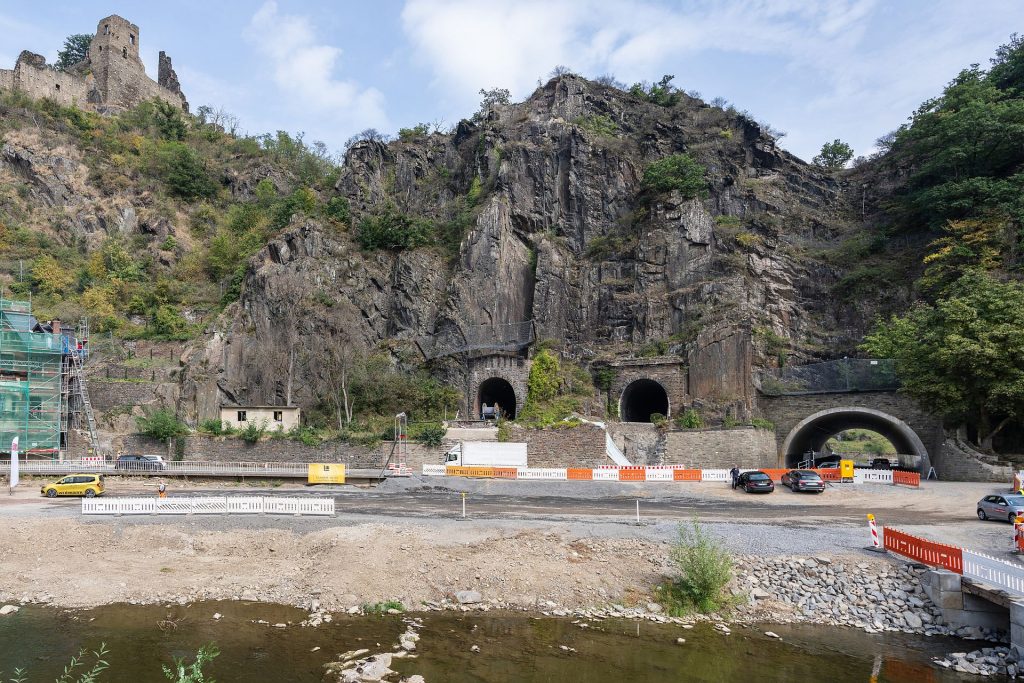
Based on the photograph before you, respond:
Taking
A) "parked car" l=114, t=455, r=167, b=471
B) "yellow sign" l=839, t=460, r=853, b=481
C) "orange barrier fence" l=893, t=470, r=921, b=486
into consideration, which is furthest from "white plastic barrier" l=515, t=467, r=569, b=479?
"parked car" l=114, t=455, r=167, b=471

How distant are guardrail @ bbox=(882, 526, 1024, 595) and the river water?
1.70 m

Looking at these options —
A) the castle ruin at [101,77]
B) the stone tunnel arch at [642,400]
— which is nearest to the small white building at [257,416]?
the stone tunnel arch at [642,400]

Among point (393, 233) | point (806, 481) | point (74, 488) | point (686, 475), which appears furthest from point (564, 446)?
point (393, 233)

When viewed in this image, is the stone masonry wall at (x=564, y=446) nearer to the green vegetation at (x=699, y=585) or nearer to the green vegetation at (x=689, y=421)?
the green vegetation at (x=689, y=421)

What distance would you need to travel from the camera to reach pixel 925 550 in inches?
647

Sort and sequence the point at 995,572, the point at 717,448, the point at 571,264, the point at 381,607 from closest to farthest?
the point at 995,572 → the point at 381,607 → the point at 717,448 → the point at 571,264

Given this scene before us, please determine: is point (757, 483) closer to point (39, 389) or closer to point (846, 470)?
point (846, 470)

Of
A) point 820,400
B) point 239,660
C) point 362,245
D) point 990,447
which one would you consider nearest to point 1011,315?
point 990,447

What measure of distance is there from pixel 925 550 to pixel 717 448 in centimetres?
2238

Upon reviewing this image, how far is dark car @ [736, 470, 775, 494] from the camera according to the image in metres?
29.5

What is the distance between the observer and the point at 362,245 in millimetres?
55031

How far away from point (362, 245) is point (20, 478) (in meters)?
30.2

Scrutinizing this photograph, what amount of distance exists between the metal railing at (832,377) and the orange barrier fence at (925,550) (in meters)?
23.0

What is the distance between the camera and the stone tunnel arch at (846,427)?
36.6 metres
